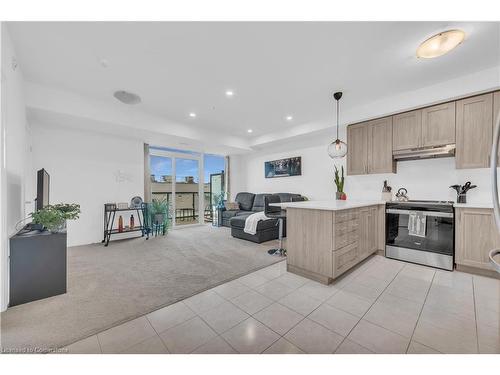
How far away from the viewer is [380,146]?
354cm

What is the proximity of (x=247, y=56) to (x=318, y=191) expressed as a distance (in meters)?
3.56

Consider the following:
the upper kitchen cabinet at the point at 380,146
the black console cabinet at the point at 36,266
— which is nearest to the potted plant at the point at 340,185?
the upper kitchen cabinet at the point at 380,146

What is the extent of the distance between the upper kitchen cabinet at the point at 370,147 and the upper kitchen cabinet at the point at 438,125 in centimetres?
46

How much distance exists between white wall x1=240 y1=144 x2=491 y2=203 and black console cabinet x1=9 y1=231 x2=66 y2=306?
4684mm

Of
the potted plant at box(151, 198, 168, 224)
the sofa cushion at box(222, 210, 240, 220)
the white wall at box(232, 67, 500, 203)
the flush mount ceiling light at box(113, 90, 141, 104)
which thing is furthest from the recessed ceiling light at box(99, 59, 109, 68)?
the sofa cushion at box(222, 210, 240, 220)

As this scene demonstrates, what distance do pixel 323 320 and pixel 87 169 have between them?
4.94 m

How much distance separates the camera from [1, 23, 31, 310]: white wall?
182 cm

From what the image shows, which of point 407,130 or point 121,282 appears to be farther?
point 407,130

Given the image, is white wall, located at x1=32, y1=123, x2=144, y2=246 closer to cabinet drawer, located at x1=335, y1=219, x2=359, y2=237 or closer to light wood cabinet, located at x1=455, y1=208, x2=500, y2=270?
cabinet drawer, located at x1=335, y1=219, x2=359, y2=237

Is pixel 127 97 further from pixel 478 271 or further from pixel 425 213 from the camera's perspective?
pixel 478 271

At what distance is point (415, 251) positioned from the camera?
299 centimetres

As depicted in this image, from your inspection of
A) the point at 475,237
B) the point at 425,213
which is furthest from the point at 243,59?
the point at 475,237

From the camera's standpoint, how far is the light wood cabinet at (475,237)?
248 centimetres
